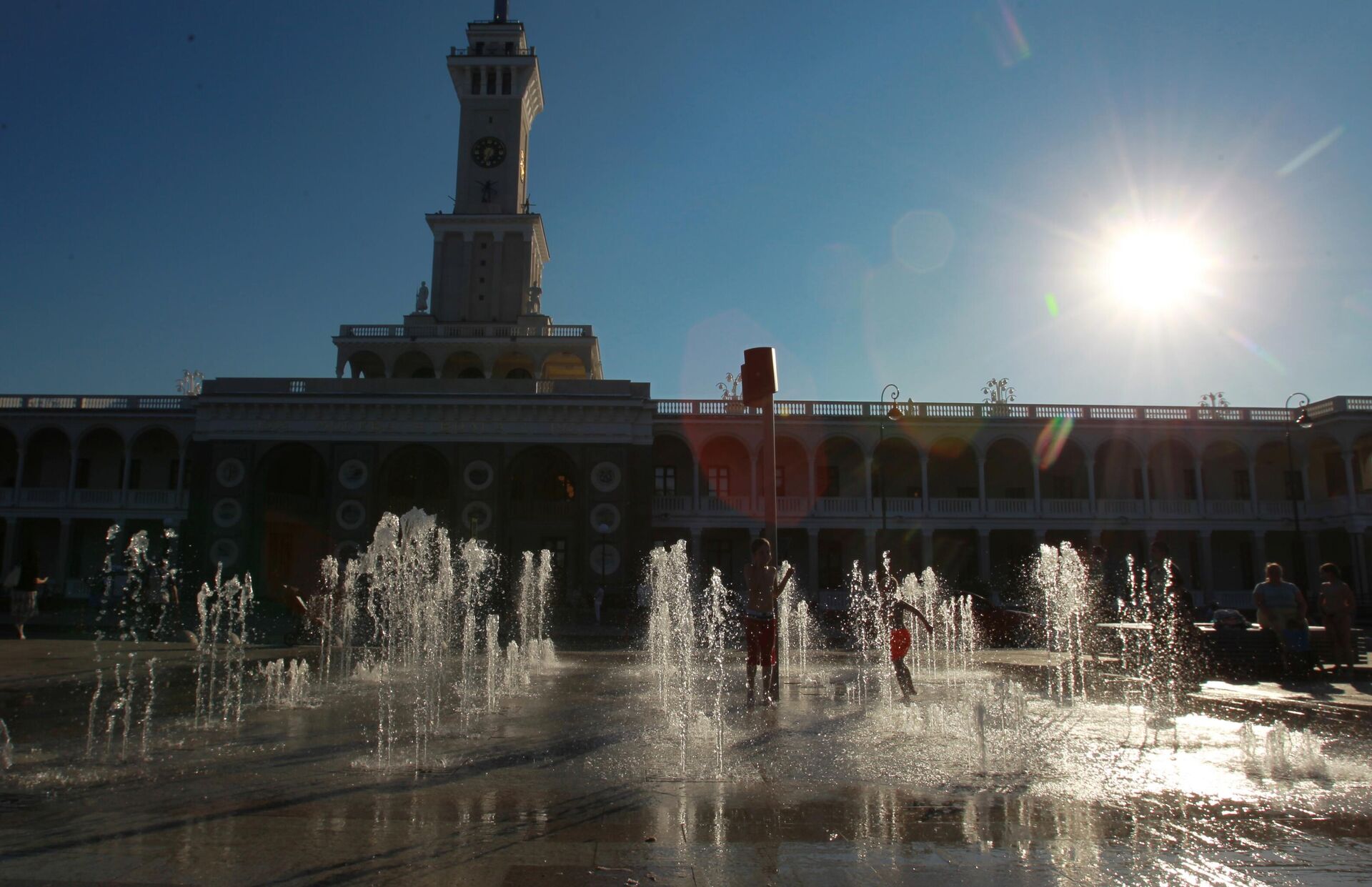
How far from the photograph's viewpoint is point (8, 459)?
38.9 m

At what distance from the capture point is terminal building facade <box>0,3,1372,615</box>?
34.5 m

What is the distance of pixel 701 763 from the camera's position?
6406 millimetres

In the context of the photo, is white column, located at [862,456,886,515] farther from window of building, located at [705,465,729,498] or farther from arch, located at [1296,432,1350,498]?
arch, located at [1296,432,1350,498]

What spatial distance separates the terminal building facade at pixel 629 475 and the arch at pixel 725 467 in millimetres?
99

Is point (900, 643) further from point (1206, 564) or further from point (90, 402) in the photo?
point (90, 402)

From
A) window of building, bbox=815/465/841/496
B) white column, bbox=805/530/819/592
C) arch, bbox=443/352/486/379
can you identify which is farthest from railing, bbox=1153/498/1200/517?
arch, bbox=443/352/486/379

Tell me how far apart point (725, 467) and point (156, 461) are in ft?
83.8

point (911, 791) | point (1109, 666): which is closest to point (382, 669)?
point (911, 791)

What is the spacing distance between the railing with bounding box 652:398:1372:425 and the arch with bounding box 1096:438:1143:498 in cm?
170

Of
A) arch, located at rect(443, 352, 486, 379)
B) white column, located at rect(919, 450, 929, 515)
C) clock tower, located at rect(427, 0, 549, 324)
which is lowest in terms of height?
white column, located at rect(919, 450, 929, 515)

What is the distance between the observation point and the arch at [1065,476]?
38.6m

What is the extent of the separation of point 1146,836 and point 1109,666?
→ 1018 centimetres

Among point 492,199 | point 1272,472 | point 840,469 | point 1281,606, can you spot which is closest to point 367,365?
point 492,199

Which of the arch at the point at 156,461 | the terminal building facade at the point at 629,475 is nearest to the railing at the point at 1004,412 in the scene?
the terminal building facade at the point at 629,475
